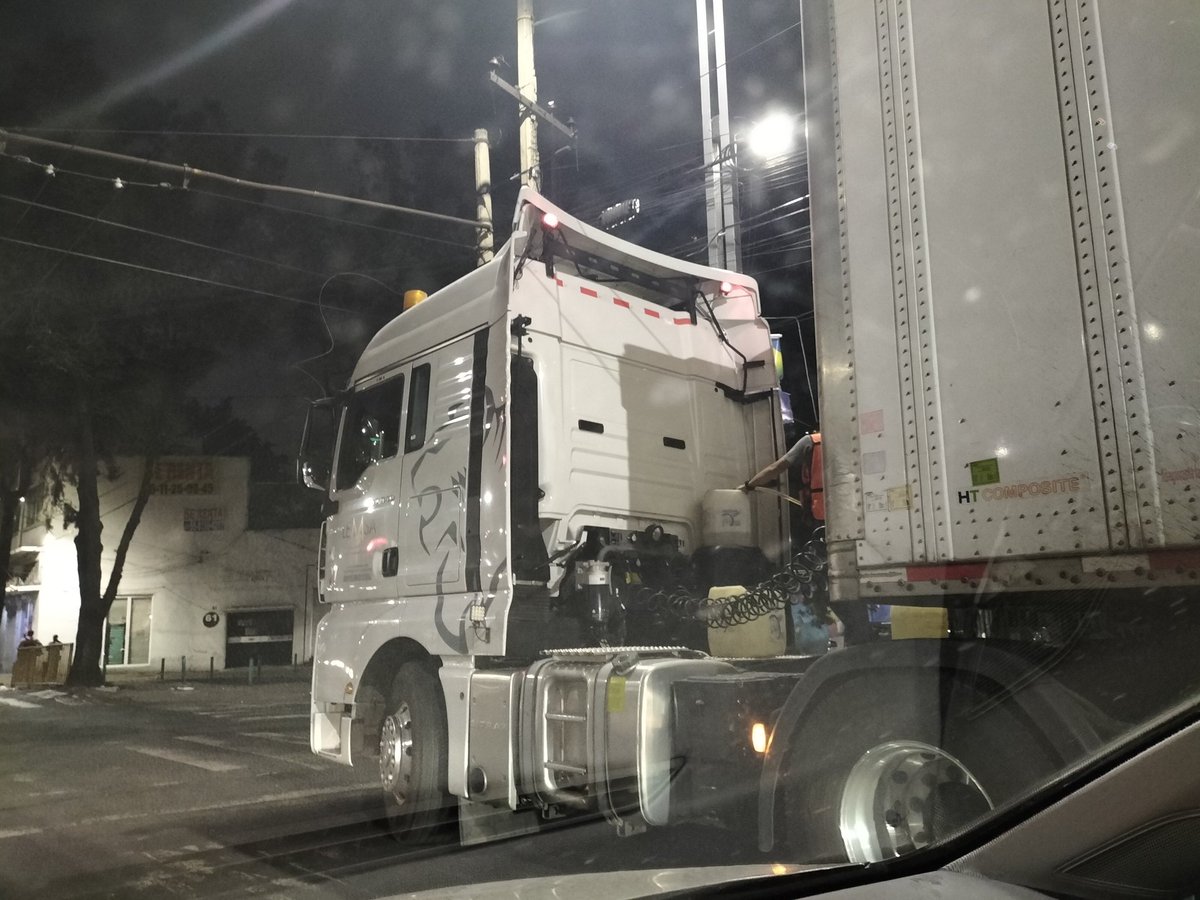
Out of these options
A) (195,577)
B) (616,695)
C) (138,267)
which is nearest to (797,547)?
(616,695)

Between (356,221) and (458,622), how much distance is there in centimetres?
1229

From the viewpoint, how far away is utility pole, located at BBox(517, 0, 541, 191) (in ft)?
41.1

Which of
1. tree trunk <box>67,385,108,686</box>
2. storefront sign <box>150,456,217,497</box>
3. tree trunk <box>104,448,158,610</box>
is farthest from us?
storefront sign <box>150,456,217,497</box>

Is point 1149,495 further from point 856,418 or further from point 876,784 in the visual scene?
point 876,784

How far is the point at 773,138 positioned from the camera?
12586mm

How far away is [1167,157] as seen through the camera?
277 cm

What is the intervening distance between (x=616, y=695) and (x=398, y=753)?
6.75 feet

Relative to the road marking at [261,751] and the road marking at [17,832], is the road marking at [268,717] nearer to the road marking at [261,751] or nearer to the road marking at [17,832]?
the road marking at [261,751]

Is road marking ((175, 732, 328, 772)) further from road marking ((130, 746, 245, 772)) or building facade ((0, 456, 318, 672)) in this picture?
building facade ((0, 456, 318, 672))

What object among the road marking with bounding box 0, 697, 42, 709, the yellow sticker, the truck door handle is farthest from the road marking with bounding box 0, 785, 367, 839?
the road marking with bounding box 0, 697, 42, 709

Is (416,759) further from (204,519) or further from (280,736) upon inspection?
(204,519)

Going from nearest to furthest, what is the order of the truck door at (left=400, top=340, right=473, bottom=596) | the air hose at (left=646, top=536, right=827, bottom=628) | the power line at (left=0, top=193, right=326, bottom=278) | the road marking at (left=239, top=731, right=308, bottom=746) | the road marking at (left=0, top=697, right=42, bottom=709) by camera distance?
1. the air hose at (left=646, top=536, right=827, bottom=628)
2. the truck door at (left=400, top=340, right=473, bottom=596)
3. the road marking at (left=239, top=731, right=308, bottom=746)
4. the power line at (left=0, top=193, right=326, bottom=278)
5. the road marking at (left=0, top=697, right=42, bottom=709)

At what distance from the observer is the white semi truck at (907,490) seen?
2.81m

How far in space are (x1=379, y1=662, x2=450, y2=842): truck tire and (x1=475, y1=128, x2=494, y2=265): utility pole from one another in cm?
774
